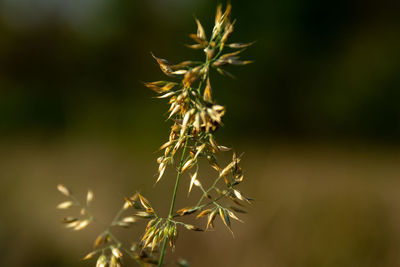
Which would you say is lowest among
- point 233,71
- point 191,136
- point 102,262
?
point 102,262

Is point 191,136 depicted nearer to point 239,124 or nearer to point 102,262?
point 102,262

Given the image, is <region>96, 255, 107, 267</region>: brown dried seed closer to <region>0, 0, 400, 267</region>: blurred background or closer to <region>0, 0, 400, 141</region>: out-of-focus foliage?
<region>0, 0, 400, 267</region>: blurred background

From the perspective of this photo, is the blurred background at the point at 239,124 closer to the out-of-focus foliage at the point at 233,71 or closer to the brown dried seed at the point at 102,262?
the out-of-focus foliage at the point at 233,71

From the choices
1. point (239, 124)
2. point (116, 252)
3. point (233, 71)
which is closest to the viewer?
point (116, 252)

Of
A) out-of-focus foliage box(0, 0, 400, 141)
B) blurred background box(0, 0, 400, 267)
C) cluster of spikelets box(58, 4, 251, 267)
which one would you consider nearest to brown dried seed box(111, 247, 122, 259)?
cluster of spikelets box(58, 4, 251, 267)

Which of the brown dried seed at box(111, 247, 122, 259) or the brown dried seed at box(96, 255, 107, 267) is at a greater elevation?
the brown dried seed at box(111, 247, 122, 259)

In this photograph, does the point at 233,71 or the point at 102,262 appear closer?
the point at 102,262

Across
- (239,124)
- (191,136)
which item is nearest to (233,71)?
(239,124)

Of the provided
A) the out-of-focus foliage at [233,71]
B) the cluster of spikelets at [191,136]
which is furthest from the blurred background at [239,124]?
the cluster of spikelets at [191,136]
